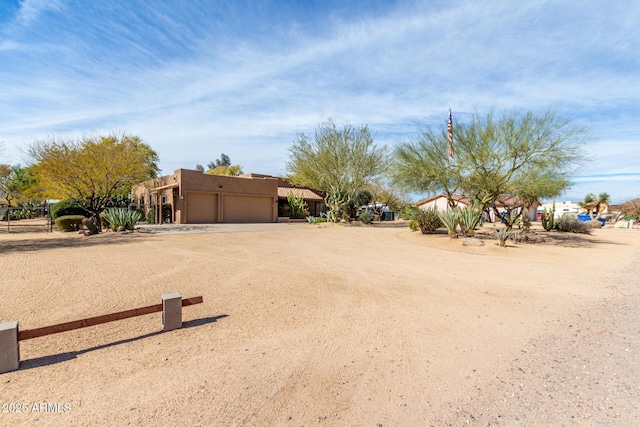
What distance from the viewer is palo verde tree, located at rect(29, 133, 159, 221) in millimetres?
18094

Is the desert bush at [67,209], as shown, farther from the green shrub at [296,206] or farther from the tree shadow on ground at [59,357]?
the tree shadow on ground at [59,357]

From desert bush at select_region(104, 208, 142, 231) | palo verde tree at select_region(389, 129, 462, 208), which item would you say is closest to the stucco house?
desert bush at select_region(104, 208, 142, 231)

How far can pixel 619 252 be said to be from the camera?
13.8 meters

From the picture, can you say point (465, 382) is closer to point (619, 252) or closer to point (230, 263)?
point (230, 263)

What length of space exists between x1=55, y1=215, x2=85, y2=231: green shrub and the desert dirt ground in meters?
10.1

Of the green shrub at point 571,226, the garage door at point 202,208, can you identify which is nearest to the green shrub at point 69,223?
the garage door at point 202,208

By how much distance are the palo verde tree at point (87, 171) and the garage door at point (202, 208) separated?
4.49 metres

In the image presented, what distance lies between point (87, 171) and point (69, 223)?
3540 mm

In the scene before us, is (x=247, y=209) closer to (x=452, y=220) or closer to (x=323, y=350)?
(x=452, y=220)

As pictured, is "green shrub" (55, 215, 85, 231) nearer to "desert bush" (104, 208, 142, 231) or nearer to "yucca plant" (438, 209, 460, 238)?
"desert bush" (104, 208, 142, 231)

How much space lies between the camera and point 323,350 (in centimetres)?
384

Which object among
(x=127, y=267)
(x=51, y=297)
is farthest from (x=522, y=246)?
(x=51, y=297)

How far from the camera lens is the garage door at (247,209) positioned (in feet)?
88.9

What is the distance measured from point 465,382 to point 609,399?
125 centimetres
